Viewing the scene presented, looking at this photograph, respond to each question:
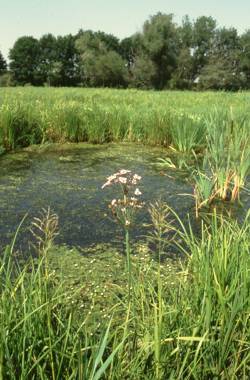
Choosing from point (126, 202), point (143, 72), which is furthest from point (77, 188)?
point (143, 72)

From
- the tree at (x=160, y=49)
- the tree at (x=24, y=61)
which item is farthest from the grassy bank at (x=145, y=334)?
the tree at (x=24, y=61)

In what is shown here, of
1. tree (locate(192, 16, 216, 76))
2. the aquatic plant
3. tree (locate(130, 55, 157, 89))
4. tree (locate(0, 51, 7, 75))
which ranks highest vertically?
tree (locate(192, 16, 216, 76))

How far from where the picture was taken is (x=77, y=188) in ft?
14.5

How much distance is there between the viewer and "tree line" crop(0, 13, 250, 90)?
39.4 meters

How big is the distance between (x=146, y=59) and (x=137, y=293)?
39672mm

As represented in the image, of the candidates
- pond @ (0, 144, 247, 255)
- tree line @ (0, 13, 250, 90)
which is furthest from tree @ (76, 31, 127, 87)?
pond @ (0, 144, 247, 255)

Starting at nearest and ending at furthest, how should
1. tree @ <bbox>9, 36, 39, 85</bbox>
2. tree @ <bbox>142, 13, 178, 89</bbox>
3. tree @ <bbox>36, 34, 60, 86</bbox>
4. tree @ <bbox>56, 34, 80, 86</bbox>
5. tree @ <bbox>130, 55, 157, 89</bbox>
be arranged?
tree @ <bbox>130, 55, 157, 89</bbox>, tree @ <bbox>142, 13, 178, 89</bbox>, tree @ <bbox>36, 34, 60, 86</bbox>, tree @ <bbox>9, 36, 39, 85</bbox>, tree @ <bbox>56, 34, 80, 86</bbox>

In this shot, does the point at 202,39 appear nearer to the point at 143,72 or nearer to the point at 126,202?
the point at 143,72

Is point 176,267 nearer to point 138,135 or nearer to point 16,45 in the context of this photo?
point 138,135

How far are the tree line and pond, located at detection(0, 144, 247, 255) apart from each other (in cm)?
2535

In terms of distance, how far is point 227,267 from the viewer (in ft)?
5.60

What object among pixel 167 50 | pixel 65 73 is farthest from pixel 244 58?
pixel 65 73

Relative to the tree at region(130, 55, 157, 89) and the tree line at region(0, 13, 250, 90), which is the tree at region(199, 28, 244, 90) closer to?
the tree line at region(0, 13, 250, 90)

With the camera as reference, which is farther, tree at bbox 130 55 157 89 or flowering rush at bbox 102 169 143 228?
tree at bbox 130 55 157 89
